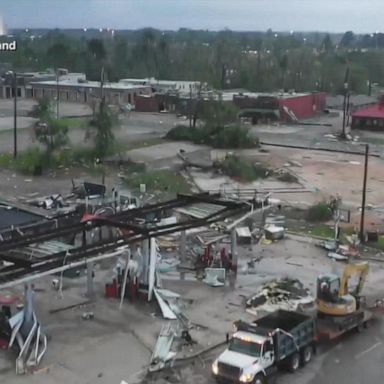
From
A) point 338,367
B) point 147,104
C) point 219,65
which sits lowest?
point 338,367

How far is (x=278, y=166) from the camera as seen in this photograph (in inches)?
1494

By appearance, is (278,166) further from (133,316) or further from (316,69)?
(316,69)

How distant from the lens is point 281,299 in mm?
16797

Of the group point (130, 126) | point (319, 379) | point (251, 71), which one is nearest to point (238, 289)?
point (319, 379)

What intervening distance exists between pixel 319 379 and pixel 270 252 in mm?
8442

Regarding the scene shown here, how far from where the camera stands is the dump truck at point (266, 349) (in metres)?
12.6

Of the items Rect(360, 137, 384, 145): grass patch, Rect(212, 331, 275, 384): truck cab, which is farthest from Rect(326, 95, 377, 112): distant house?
Rect(212, 331, 275, 384): truck cab

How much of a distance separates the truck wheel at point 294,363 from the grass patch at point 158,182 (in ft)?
55.4

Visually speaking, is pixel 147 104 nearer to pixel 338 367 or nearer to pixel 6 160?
pixel 6 160

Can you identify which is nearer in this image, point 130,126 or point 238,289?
point 238,289

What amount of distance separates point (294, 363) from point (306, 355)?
391 millimetres

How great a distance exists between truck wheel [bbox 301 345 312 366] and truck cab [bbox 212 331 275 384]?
966 mm

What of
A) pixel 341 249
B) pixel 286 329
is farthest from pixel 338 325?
pixel 341 249

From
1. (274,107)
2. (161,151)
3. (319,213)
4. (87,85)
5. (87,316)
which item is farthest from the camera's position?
(87,85)
